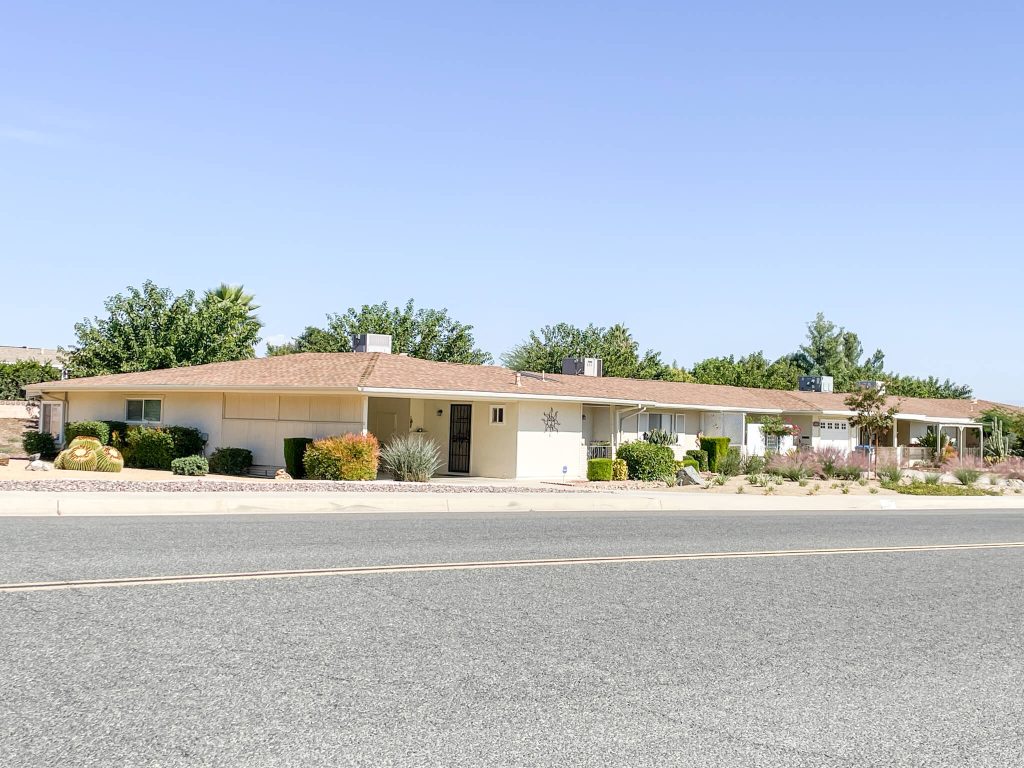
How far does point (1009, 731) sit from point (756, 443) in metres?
35.5

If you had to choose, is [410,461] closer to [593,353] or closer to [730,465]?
[730,465]

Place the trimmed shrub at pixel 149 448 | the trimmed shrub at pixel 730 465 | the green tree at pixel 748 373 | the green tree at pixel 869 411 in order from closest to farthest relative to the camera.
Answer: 1. the trimmed shrub at pixel 149 448
2. the trimmed shrub at pixel 730 465
3. the green tree at pixel 869 411
4. the green tree at pixel 748 373

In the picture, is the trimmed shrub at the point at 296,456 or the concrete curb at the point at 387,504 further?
the trimmed shrub at the point at 296,456

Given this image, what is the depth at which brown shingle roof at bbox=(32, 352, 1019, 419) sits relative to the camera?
27.3 meters

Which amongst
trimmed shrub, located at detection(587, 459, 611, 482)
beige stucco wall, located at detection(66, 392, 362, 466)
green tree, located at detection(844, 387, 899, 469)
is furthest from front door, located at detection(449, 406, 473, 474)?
green tree, located at detection(844, 387, 899, 469)

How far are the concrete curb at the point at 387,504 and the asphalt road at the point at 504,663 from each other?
17.6 feet

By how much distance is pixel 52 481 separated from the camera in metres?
22.0

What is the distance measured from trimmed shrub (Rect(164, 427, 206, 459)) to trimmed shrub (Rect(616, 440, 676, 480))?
12630 millimetres

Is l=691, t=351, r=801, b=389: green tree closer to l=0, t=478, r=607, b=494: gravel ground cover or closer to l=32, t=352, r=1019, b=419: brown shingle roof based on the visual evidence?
l=32, t=352, r=1019, b=419: brown shingle roof

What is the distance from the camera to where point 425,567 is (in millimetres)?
10102

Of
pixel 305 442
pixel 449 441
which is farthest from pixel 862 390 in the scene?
pixel 305 442

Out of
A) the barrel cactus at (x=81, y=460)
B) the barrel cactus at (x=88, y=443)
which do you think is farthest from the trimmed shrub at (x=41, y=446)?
the barrel cactus at (x=81, y=460)

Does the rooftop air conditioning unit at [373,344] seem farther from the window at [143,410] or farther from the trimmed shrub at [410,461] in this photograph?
the trimmed shrub at [410,461]

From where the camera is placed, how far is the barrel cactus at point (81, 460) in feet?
90.9
